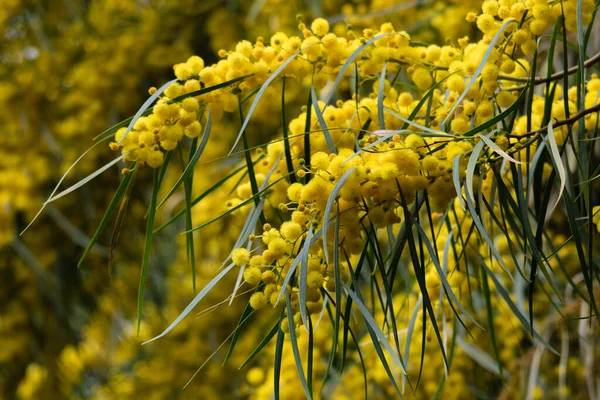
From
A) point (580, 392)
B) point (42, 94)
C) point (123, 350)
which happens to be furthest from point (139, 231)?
point (580, 392)

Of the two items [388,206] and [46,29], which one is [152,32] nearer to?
[46,29]

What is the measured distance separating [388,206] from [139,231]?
2.01 meters

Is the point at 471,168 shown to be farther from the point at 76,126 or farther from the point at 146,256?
the point at 76,126

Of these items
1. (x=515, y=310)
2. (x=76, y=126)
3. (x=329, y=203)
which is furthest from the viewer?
(x=76, y=126)

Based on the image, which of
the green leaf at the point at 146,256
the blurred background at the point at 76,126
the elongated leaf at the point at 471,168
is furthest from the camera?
the blurred background at the point at 76,126

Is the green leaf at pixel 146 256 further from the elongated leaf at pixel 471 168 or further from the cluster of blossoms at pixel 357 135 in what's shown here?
the elongated leaf at pixel 471 168

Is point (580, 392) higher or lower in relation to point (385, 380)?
lower

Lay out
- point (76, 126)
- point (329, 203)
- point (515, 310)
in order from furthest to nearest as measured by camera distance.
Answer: point (76, 126) → point (515, 310) → point (329, 203)

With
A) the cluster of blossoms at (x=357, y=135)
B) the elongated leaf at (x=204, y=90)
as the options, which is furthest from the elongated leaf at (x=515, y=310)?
the elongated leaf at (x=204, y=90)

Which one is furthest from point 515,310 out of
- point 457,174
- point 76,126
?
point 76,126

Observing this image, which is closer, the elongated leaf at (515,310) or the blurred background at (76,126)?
the elongated leaf at (515,310)

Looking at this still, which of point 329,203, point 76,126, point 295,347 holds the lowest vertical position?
point 76,126

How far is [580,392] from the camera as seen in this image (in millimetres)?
1743

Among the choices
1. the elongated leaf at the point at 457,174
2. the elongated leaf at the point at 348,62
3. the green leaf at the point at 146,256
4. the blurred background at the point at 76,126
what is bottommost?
the blurred background at the point at 76,126
